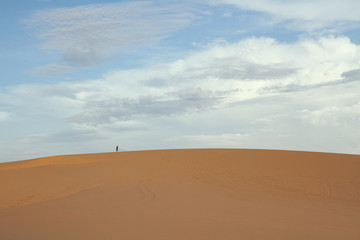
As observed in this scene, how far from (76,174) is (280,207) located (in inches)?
402

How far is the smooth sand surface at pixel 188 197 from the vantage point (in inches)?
345

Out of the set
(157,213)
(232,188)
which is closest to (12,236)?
(157,213)

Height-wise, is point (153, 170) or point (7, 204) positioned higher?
point (153, 170)

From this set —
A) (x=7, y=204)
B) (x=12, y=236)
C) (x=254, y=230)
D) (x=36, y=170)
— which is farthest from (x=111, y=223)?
(x=36, y=170)

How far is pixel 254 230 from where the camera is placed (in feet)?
28.7

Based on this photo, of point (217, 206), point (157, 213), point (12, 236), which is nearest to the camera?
point (12, 236)

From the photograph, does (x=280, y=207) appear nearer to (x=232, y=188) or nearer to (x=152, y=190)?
(x=232, y=188)

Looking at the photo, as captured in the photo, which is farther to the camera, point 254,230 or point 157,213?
point 157,213

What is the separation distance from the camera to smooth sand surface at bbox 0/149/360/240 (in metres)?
8.77

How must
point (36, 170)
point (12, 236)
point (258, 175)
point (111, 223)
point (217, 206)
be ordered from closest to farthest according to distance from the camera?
1. point (12, 236)
2. point (111, 223)
3. point (217, 206)
4. point (258, 175)
5. point (36, 170)

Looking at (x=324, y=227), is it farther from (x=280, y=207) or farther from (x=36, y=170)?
(x=36, y=170)

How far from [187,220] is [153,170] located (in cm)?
899

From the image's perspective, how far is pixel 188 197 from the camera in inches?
516

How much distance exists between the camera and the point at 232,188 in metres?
15.5
